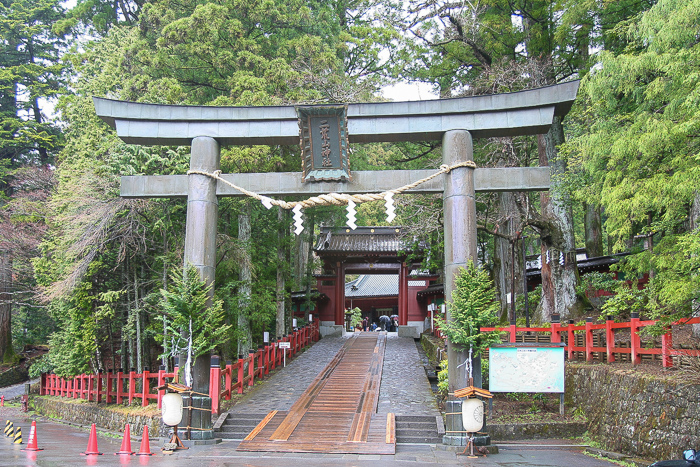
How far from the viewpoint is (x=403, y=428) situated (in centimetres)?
1044

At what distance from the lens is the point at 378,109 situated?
1062 centimetres

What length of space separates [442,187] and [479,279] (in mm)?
2095

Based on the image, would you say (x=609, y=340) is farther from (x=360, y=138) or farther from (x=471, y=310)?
(x=360, y=138)

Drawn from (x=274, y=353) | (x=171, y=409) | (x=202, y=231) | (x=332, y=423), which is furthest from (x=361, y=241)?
(x=171, y=409)

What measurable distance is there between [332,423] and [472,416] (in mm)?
3122

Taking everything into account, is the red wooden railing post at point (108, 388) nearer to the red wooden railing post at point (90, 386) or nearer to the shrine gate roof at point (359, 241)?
the red wooden railing post at point (90, 386)

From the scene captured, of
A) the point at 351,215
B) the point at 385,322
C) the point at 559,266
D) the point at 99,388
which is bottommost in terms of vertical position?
the point at 99,388

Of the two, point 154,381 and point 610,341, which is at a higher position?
point 610,341

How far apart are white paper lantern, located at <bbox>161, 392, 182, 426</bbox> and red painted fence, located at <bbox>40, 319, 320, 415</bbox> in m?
1.42

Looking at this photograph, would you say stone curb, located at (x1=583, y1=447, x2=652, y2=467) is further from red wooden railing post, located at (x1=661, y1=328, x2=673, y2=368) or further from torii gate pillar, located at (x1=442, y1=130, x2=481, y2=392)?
torii gate pillar, located at (x1=442, y1=130, x2=481, y2=392)

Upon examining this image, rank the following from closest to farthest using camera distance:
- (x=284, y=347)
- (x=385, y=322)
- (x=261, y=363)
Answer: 1. (x=261, y=363)
2. (x=284, y=347)
3. (x=385, y=322)

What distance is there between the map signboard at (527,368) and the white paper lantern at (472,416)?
1.18 m

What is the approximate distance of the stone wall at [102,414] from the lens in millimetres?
11820

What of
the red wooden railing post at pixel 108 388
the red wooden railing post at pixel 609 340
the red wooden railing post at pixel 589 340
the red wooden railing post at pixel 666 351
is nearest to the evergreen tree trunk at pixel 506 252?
the red wooden railing post at pixel 589 340
